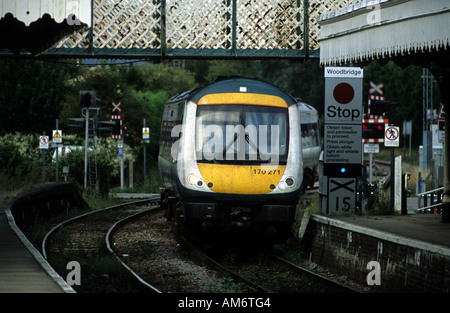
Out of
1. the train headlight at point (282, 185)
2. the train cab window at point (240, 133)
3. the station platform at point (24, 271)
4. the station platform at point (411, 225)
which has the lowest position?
the station platform at point (24, 271)

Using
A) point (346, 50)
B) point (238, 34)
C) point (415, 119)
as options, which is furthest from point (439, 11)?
point (415, 119)

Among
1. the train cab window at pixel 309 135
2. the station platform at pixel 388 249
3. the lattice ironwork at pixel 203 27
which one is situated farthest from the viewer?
the train cab window at pixel 309 135

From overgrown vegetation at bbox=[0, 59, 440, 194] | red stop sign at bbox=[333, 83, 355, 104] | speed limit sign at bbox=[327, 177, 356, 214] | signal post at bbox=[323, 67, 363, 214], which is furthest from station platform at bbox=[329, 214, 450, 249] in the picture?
overgrown vegetation at bbox=[0, 59, 440, 194]

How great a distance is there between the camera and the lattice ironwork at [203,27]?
1742 centimetres

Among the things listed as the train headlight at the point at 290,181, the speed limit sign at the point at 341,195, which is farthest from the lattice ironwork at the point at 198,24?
the train headlight at the point at 290,181

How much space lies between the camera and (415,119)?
67.2 meters

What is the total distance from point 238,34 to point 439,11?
25.8 feet

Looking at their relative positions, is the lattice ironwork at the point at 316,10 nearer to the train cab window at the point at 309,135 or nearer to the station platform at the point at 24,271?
the station platform at the point at 24,271

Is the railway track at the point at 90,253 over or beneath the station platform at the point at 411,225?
beneath

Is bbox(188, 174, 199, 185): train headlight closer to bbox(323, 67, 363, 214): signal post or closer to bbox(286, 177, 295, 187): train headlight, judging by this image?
bbox(286, 177, 295, 187): train headlight
